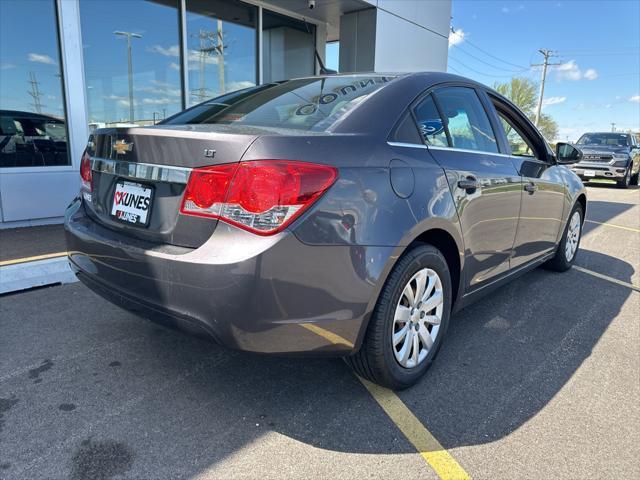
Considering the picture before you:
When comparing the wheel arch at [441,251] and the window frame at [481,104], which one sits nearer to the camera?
the wheel arch at [441,251]

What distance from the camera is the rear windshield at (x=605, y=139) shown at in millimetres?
16297

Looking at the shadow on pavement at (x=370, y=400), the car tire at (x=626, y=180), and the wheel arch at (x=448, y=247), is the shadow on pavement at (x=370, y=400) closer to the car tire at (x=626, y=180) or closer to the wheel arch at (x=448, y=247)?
the wheel arch at (x=448, y=247)

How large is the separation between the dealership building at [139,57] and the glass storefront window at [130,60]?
15 mm

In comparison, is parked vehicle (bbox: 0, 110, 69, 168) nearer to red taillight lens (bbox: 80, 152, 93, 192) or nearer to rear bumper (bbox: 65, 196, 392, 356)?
red taillight lens (bbox: 80, 152, 93, 192)

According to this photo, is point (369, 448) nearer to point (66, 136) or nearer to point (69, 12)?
point (66, 136)

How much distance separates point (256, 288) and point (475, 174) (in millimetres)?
1619

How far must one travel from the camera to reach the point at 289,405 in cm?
237

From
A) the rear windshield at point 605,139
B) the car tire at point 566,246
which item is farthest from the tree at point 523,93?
the car tire at point 566,246

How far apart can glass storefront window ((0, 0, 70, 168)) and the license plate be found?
448 centimetres

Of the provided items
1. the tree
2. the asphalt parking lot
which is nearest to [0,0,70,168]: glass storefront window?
the asphalt parking lot

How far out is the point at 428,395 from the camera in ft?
8.25

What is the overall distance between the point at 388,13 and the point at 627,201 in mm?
7648

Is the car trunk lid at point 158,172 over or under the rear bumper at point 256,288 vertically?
over

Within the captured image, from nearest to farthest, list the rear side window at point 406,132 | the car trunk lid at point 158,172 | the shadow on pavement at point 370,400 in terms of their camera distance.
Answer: the car trunk lid at point 158,172, the shadow on pavement at point 370,400, the rear side window at point 406,132
